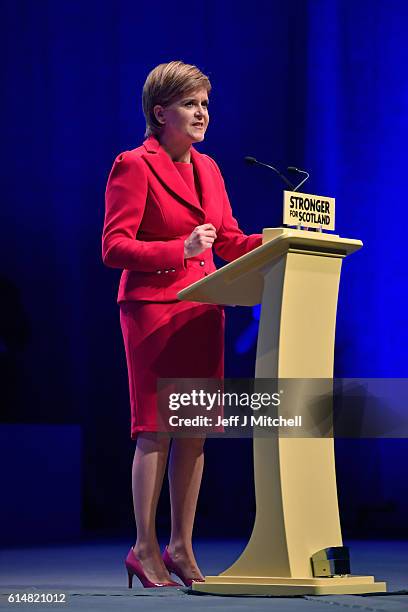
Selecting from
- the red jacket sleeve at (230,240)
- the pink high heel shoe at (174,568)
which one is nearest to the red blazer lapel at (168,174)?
the red jacket sleeve at (230,240)

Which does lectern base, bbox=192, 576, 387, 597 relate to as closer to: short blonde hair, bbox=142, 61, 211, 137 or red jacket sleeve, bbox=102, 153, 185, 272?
red jacket sleeve, bbox=102, 153, 185, 272

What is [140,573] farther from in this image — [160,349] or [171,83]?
[171,83]

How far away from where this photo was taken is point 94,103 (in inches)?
215

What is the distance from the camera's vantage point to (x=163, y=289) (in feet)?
8.93

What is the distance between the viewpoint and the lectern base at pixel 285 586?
2.22 meters

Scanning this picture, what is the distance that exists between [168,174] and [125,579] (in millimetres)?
1227

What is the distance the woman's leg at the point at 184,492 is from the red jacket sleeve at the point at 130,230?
17.1 inches

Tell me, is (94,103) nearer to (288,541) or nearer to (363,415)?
(363,415)

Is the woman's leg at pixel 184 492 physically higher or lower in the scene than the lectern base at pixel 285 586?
higher

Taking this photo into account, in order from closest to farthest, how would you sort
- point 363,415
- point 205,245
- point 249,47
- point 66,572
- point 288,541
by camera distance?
1. point 288,541
2. point 205,245
3. point 66,572
4. point 363,415
5. point 249,47

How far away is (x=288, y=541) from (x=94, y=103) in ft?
11.7

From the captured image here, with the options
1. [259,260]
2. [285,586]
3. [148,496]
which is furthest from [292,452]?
[148,496]

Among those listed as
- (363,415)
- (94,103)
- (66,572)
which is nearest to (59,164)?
(94,103)

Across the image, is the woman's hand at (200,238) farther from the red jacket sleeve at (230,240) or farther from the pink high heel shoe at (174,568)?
the pink high heel shoe at (174,568)
